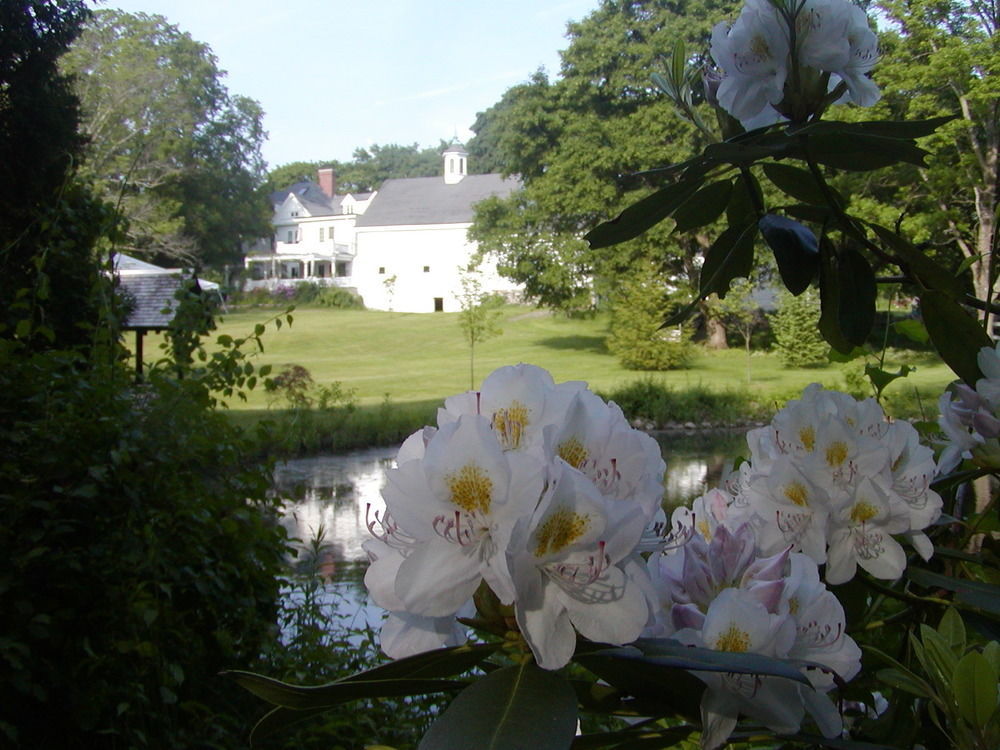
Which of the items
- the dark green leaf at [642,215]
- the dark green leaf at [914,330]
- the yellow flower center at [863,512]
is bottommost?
the yellow flower center at [863,512]

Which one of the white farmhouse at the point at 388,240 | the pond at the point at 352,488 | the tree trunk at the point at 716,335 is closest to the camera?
the pond at the point at 352,488

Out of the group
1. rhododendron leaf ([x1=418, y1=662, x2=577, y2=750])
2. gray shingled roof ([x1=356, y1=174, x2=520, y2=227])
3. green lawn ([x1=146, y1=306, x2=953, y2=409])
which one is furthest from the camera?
gray shingled roof ([x1=356, y1=174, x2=520, y2=227])

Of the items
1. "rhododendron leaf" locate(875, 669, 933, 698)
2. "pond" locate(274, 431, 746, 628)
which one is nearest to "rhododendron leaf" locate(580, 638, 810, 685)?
"rhododendron leaf" locate(875, 669, 933, 698)

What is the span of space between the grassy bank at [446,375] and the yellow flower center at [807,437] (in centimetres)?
201

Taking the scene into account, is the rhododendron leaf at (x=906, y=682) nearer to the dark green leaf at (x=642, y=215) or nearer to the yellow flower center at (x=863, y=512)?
the yellow flower center at (x=863, y=512)

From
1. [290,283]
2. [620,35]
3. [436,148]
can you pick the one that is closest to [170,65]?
[290,283]

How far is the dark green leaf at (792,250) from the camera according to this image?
49 centimetres

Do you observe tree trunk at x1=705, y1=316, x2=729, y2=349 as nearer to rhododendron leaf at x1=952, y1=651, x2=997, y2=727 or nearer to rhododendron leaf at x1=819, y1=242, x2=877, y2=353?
rhododendron leaf at x1=819, y1=242, x2=877, y2=353

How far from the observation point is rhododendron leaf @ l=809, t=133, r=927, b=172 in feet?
1.45

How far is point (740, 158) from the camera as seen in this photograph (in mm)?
449

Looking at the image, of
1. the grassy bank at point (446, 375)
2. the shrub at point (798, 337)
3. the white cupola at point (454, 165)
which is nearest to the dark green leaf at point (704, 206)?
the grassy bank at point (446, 375)

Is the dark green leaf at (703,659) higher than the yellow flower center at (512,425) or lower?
lower

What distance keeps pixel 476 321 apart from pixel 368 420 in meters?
5.83

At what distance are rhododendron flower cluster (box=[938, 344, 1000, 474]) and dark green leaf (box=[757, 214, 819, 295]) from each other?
0.34 feet
